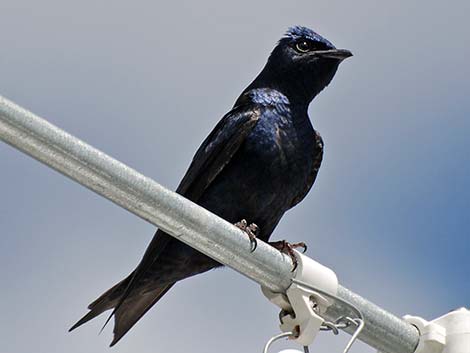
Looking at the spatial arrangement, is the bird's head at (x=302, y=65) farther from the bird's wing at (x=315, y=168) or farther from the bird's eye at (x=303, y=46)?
the bird's wing at (x=315, y=168)

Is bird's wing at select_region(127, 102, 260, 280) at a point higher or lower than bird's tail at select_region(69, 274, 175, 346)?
higher

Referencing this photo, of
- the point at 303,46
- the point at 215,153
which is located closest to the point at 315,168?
the point at 215,153

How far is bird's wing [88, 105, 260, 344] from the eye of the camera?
22.5 feet

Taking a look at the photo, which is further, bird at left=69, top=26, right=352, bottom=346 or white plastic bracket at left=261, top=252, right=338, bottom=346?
bird at left=69, top=26, right=352, bottom=346

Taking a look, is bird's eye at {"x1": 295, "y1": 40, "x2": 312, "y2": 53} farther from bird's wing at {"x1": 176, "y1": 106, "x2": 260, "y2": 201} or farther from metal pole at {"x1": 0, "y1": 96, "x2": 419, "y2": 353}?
metal pole at {"x1": 0, "y1": 96, "x2": 419, "y2": 353}

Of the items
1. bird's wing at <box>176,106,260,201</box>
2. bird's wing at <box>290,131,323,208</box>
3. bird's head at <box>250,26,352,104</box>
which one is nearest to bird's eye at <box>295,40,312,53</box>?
bird's head at <box>250,26,352,104</box>

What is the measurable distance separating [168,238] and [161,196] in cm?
296

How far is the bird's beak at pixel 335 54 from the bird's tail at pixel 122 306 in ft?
7.23

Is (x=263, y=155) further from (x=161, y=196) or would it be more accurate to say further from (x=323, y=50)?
(x=161, y=196)

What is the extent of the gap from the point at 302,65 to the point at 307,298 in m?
4.08

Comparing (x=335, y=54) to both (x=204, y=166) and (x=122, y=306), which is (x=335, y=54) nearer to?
(x=204, y=166)

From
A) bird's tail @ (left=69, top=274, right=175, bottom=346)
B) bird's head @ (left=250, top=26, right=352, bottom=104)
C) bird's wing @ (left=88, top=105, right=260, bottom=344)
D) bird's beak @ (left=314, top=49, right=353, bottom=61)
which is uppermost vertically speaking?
bird's beak @ (left=314, top=49, right=353, bottom=61)

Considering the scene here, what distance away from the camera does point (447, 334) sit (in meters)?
4.73

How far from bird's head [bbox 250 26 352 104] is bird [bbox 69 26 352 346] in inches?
4.6
